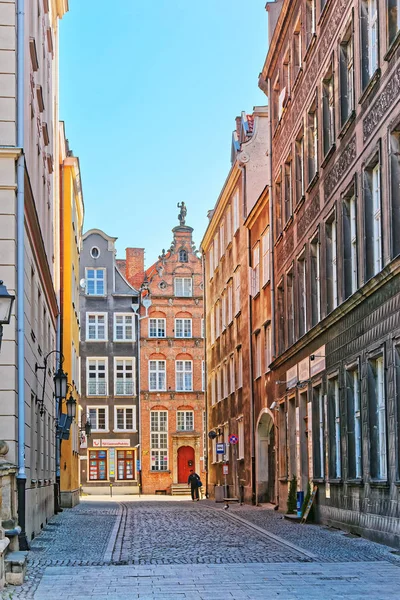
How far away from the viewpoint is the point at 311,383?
25766mm

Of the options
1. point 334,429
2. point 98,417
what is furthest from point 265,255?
point 98,417

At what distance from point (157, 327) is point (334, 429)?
46543mm

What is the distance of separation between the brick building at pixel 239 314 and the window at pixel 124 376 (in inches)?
510

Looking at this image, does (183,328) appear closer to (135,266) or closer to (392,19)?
(135,266)

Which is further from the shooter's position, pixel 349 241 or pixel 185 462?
pixel 185 462

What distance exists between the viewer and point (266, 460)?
38.0 metres

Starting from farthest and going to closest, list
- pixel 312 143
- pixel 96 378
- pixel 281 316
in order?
pixel 96 378, pixel 281 316, pixel 312 143

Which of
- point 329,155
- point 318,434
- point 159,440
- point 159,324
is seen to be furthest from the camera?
point 159,324

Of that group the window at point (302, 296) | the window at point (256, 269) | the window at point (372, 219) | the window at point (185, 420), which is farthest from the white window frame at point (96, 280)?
the window at point (372, 219)

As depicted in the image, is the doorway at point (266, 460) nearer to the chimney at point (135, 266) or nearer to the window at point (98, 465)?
the window at point (98, 465)

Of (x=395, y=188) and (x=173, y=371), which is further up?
(x=395, y=188)

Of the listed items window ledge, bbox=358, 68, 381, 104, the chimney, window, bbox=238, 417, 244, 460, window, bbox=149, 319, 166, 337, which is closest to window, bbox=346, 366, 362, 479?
window ledge, bbox=358, 68, 381, 104

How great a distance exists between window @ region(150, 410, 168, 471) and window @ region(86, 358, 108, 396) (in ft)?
11.7

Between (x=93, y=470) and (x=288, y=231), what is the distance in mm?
38140
